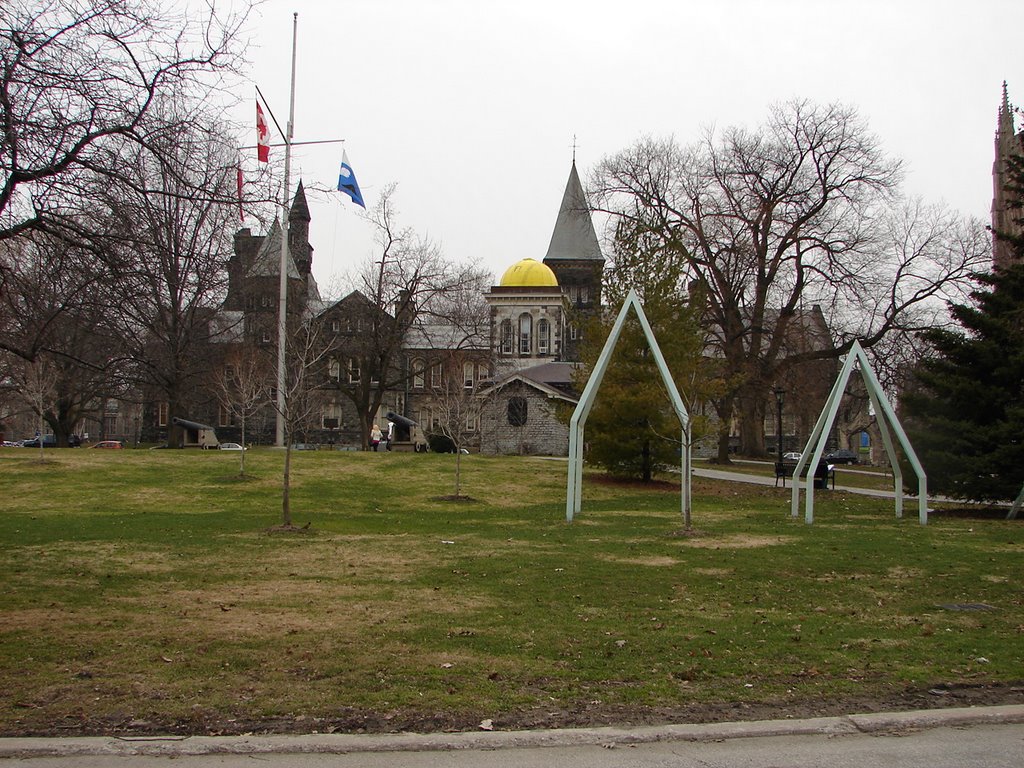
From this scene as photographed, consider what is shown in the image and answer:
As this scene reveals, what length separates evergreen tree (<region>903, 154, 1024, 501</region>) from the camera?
2225 cm

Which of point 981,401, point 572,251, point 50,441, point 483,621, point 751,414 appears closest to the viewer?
point 483,621

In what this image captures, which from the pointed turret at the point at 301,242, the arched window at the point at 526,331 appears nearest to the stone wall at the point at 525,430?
the pointed turret at the point at 301,242

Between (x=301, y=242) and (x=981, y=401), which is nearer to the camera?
(x=981, y=401)

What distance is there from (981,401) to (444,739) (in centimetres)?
2135

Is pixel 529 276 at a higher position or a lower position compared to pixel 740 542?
higher

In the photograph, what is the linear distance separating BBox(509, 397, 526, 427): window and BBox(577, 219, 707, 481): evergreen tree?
70.0 feet

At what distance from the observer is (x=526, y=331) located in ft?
255

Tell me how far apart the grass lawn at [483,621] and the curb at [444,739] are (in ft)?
0.67

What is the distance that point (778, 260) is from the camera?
136 feet

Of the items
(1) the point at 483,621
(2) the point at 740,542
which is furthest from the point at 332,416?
(1) the point at 483,621

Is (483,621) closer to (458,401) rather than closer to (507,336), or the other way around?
(458,401)

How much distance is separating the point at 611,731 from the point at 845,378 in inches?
705

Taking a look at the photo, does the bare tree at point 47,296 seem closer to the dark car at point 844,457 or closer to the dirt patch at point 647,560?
the dirt patch at point 647,560

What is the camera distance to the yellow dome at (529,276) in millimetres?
77125
